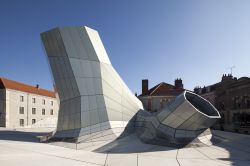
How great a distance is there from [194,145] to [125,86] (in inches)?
394

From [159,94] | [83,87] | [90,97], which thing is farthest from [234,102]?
[83,87]

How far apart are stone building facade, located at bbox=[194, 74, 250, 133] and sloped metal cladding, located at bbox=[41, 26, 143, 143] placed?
942 inches

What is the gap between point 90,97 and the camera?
22.4m

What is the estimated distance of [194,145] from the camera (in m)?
17.5

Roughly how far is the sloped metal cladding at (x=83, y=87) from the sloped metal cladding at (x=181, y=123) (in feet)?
11.8

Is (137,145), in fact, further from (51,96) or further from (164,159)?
(51,96)

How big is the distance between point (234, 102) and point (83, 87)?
33036 millimetres

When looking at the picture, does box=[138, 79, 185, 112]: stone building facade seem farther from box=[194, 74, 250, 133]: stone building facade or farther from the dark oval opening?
the dark oval opening

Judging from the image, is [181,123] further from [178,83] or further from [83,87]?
[178,83]

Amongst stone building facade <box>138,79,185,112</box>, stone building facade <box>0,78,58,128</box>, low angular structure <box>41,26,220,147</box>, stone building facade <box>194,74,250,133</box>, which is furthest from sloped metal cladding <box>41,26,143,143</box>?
stone building facade <box>138,79,185,112</box>

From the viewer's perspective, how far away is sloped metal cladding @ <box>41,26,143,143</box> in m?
21.8

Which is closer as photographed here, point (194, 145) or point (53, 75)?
point (194, 145)

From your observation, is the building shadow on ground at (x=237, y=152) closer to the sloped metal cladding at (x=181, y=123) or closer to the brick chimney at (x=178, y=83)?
the sloped metal cladding at (x=181, y=123)

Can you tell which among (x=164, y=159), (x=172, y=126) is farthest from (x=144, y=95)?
(x=164, y=159)
